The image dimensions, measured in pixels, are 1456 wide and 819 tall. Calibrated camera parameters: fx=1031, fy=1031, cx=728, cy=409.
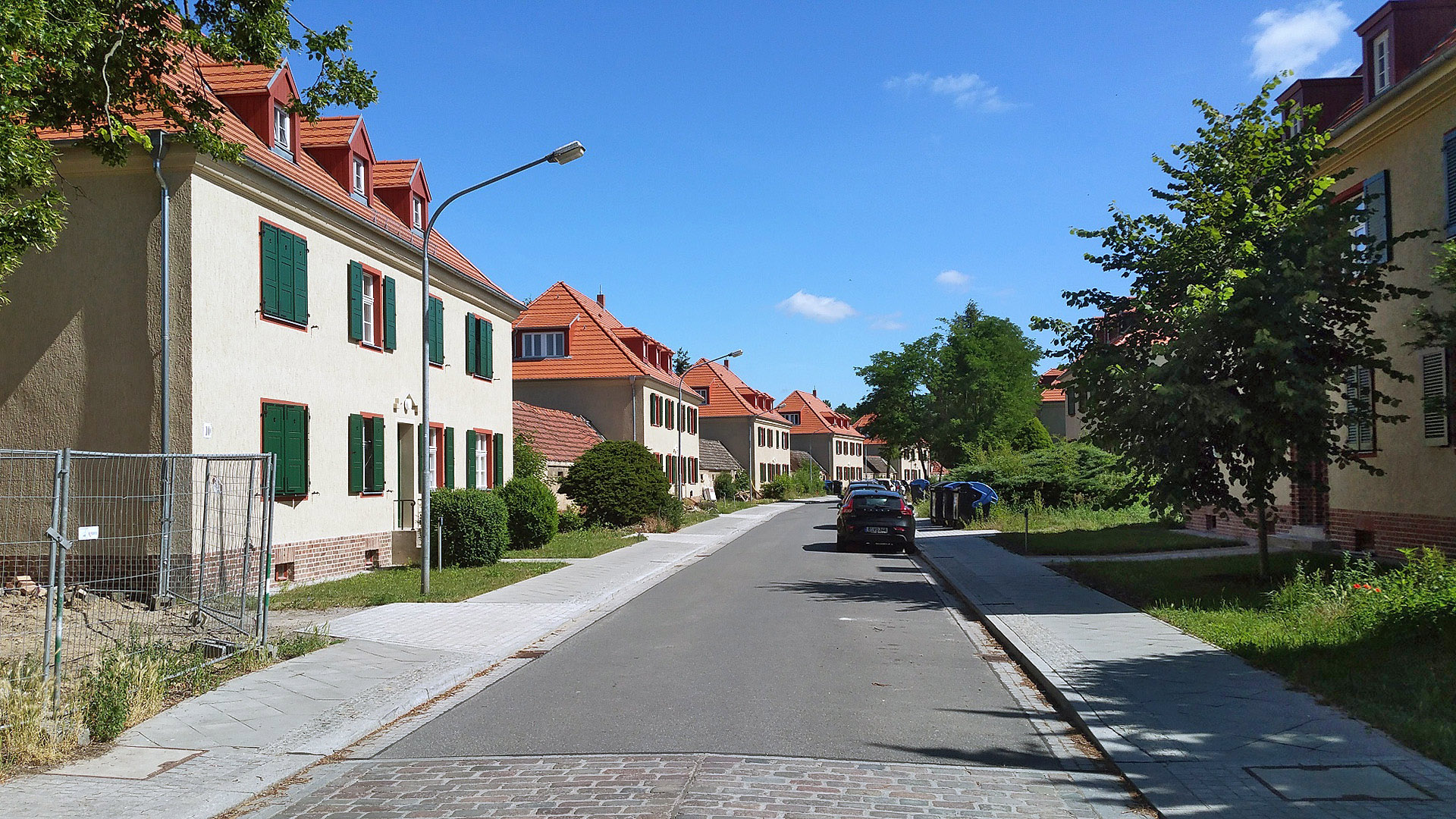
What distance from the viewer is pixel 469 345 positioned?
81.8ft

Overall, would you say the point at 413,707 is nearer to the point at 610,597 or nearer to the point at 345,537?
the point at 610,597

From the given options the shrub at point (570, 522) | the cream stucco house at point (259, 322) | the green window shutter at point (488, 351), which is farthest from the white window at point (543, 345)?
the cream stucco house at point (259, 322)

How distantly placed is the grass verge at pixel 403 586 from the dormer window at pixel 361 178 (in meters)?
7.64

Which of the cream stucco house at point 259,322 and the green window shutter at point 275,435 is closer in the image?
the cream stucco house at point 259,322

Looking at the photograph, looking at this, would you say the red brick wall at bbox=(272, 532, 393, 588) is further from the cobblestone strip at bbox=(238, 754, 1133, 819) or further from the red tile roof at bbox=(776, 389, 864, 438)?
the red tile roof at bbox=(776, 389, 864, 438)

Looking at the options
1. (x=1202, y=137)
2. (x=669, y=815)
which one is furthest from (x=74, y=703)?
(x=1202, y=137)

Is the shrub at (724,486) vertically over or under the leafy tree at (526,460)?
under

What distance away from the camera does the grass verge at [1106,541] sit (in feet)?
71.9

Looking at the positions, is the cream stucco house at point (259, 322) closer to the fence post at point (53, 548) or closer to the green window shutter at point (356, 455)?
the green window shutter at point (356, 455)

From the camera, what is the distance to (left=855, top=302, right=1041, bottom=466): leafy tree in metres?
65.2

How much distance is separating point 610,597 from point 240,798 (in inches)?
397

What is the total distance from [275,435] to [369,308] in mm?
4719

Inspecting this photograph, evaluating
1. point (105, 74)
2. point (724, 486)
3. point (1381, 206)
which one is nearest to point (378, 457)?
point (105, 74)

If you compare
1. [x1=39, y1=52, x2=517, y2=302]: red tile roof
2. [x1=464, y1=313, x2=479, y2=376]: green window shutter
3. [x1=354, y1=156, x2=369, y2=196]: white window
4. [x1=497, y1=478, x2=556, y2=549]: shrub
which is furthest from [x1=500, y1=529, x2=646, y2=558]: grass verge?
[x1=354, y1=156, x2=369, y2=196]: white window
